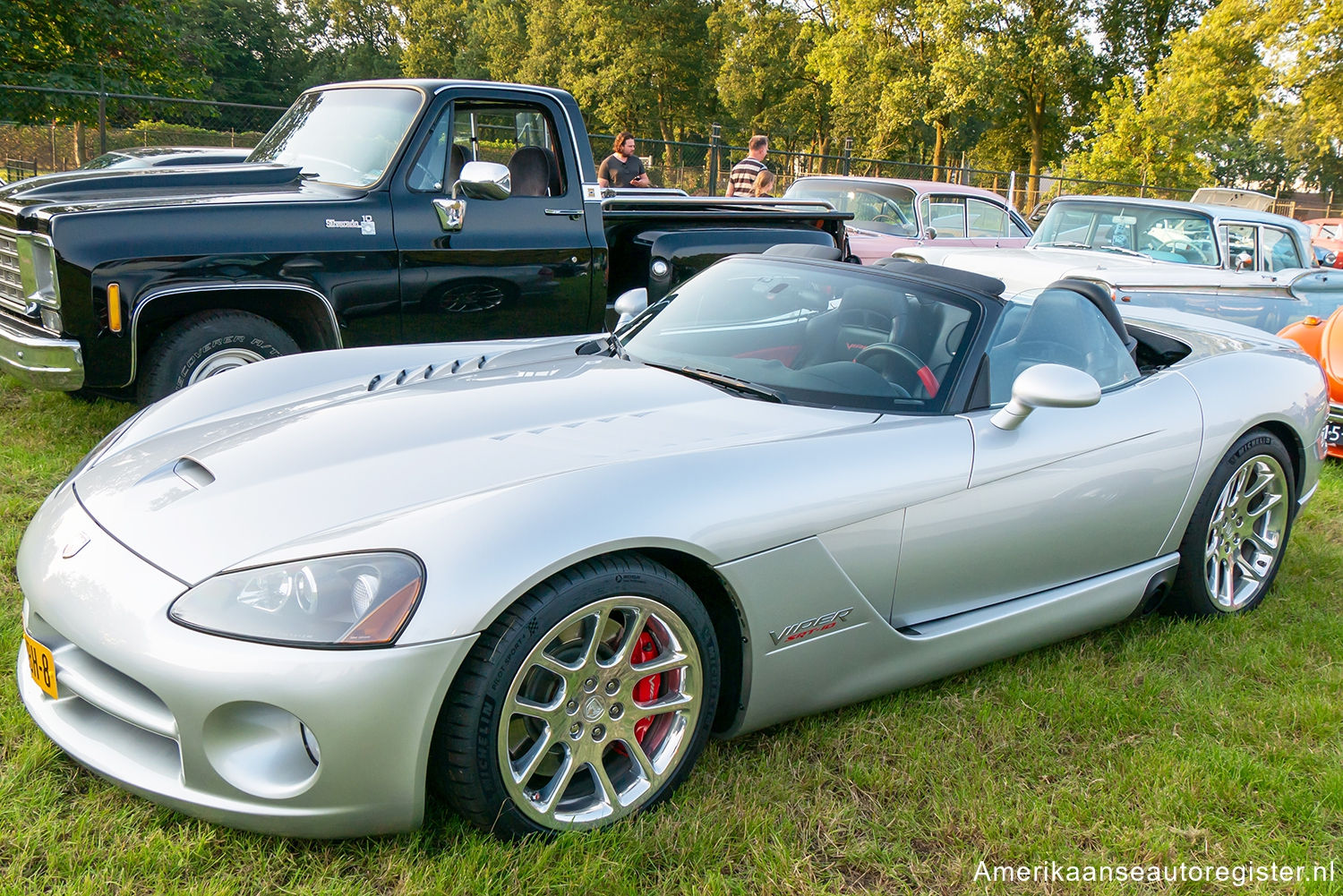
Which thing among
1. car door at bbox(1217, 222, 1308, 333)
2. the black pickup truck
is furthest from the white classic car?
the black pickup truck

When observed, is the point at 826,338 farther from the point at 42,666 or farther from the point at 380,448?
the point at 42,666

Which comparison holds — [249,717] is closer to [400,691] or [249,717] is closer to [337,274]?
[400,691]

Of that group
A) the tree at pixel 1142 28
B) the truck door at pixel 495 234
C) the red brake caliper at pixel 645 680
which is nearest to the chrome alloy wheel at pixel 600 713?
the red brake caliper at pixel 645 680

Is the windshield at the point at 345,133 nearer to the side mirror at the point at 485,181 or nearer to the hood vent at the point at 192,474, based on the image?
the side mirror at the point at 485,181

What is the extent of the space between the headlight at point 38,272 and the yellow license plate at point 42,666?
8.33 feet

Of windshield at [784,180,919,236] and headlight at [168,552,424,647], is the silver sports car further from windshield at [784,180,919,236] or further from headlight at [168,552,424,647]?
windshield at [784,180,919,236]

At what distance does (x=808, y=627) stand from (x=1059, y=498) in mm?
1000

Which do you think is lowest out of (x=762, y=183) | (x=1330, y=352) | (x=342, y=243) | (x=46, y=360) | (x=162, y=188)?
(x=1330, y=352)

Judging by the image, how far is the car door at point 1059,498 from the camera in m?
Answer: 2.81

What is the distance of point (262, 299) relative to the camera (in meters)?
4.90

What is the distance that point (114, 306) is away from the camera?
441 centimetres

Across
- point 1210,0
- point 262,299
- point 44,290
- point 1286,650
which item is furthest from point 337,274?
point 1210,0

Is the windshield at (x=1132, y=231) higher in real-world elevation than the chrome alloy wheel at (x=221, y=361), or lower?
higher

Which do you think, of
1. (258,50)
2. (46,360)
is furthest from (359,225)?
(258,50)
